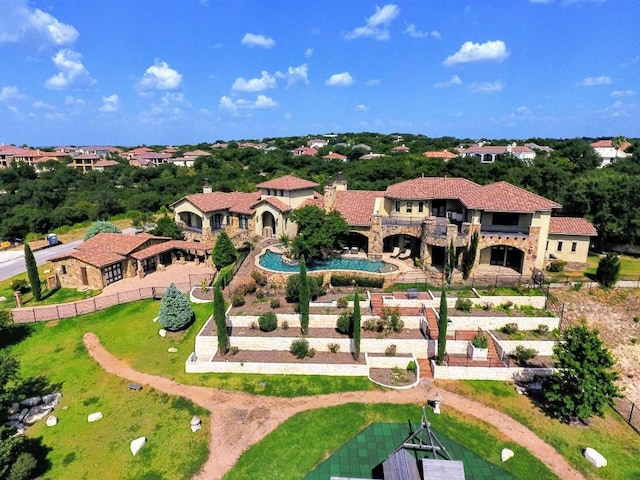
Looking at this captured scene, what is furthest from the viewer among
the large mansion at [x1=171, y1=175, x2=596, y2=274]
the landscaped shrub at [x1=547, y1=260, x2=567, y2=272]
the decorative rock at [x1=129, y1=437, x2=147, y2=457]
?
the landscaped shrub at [x1=547, y1=260, x2=567, y2=272]

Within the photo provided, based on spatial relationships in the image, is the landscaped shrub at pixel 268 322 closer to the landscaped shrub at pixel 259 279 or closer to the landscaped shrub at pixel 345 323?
the landscaped shrub at pixel 345 323

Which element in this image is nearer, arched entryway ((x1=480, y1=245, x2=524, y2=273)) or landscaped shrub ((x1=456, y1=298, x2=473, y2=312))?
landscaped shrub ((x1=456, y1=298, x2=473, y2=312))

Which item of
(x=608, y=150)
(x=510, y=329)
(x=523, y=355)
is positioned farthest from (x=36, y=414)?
(x=608, y=150)

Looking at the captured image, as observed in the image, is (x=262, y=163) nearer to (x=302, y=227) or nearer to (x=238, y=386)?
(x=302, y=227)

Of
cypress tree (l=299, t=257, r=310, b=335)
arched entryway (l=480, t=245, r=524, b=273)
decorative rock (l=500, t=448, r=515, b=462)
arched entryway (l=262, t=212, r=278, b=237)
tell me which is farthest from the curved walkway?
arched entryway (l=262, t=212, r=278, b=237)

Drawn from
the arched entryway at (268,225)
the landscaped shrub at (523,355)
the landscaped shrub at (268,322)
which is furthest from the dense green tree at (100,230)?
the landscaped shrub at (523,355)

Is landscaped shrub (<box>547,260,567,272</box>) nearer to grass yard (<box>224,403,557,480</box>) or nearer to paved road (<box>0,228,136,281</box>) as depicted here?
grass yard (<box>224,403,557,480</box>)
